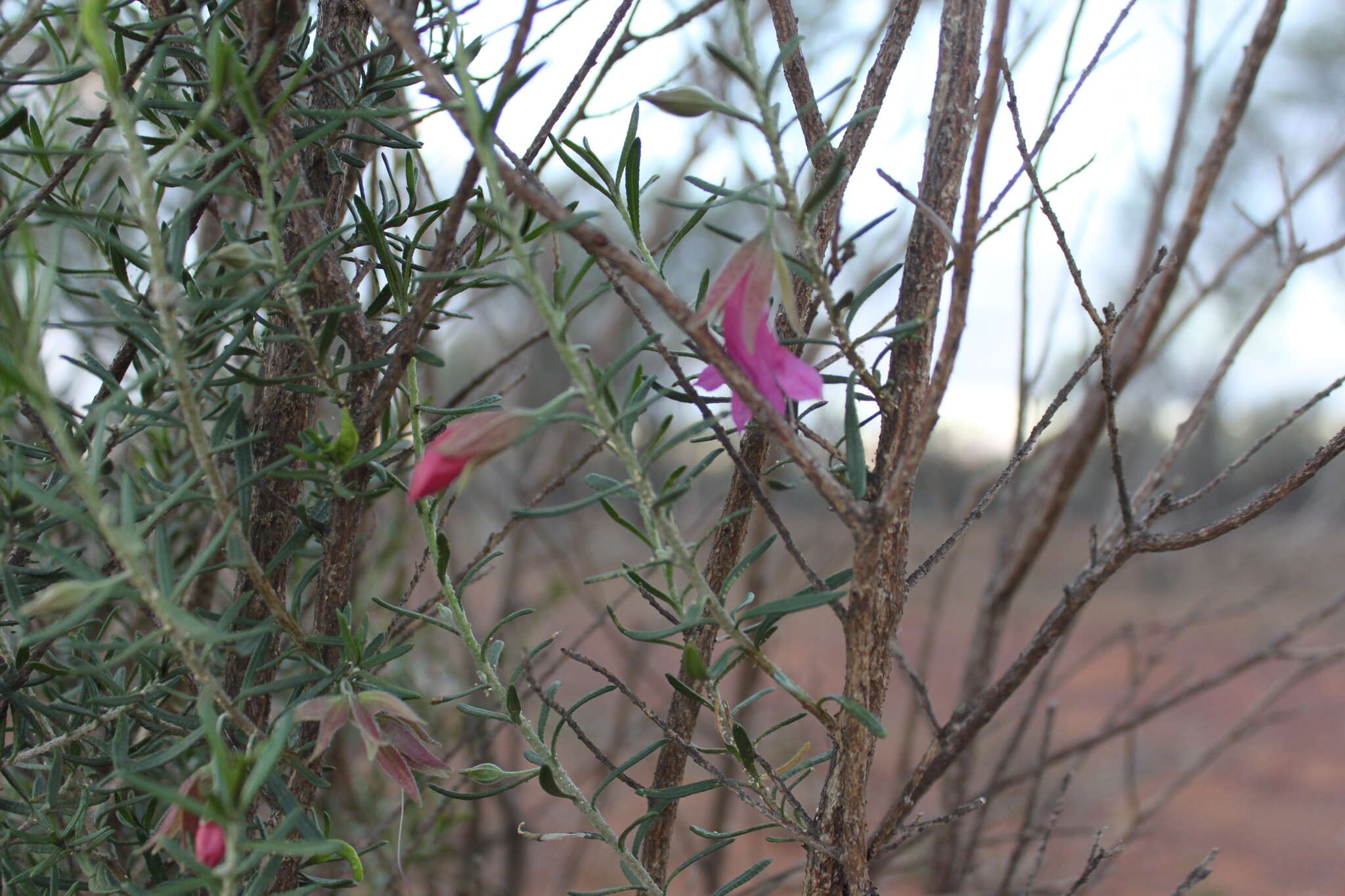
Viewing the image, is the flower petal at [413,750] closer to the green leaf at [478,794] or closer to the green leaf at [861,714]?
the green leaf at [478,794]

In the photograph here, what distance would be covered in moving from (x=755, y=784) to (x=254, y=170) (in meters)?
0.39

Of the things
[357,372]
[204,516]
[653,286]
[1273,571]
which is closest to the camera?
[653,286]

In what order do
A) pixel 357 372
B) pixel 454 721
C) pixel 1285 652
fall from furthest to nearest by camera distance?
1. pixel 454 721
2. pixel 1285 652
3. pixel 357 372

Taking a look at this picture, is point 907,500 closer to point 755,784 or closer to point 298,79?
point 755,784

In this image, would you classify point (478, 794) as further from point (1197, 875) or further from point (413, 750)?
point (1197, 875)

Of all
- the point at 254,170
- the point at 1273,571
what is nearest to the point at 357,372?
the point at 254,170

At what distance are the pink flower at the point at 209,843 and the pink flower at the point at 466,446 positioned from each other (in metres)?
0.13

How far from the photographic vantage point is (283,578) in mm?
535

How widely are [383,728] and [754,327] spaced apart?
0.79ft

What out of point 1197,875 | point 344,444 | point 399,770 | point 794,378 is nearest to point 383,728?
point 399,770

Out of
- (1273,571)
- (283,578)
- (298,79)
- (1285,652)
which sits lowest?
(283,578)

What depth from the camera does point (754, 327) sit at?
14.1 inches

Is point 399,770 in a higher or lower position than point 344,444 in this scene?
lower

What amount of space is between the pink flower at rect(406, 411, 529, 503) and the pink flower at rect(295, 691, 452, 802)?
0.10 metres
